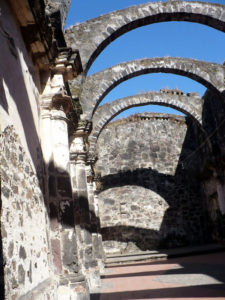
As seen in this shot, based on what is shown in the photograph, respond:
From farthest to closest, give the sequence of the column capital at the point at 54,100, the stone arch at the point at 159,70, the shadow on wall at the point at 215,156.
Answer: the shadow on wall at the point at 215,156, the stone arch at the point at 159,70, the column capital at the point at 54,100

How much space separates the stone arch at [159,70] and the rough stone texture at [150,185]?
6.59 m

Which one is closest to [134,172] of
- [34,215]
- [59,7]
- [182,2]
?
[182,2]

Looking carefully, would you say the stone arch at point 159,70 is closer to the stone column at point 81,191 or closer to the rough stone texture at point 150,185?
the stone column at point 81,191

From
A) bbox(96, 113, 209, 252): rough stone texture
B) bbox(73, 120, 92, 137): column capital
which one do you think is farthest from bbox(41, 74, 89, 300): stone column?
bbox(96, 113, 209, 252): rough stone texture

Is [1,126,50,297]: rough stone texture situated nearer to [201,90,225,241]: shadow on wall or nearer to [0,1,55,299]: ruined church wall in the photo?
[0,1,55,299]: ruined church wall

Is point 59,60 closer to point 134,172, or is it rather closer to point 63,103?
point 63,103

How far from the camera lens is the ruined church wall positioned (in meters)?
2.51

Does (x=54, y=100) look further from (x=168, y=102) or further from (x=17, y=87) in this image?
(x=168, y=102)

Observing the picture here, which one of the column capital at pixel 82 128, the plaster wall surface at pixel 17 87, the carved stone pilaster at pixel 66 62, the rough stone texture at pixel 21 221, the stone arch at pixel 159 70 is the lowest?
the rough stone texture at pixel 21 221

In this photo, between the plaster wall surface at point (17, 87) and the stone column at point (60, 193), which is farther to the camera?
the stone column at point (60, 193)

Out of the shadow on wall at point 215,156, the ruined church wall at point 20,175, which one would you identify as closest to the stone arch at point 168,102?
the shadow on wall at point 215,156

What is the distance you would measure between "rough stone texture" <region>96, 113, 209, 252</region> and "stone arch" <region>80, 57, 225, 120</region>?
260 inches

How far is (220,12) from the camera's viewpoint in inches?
303

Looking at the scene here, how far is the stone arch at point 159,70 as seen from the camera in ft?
31.1
